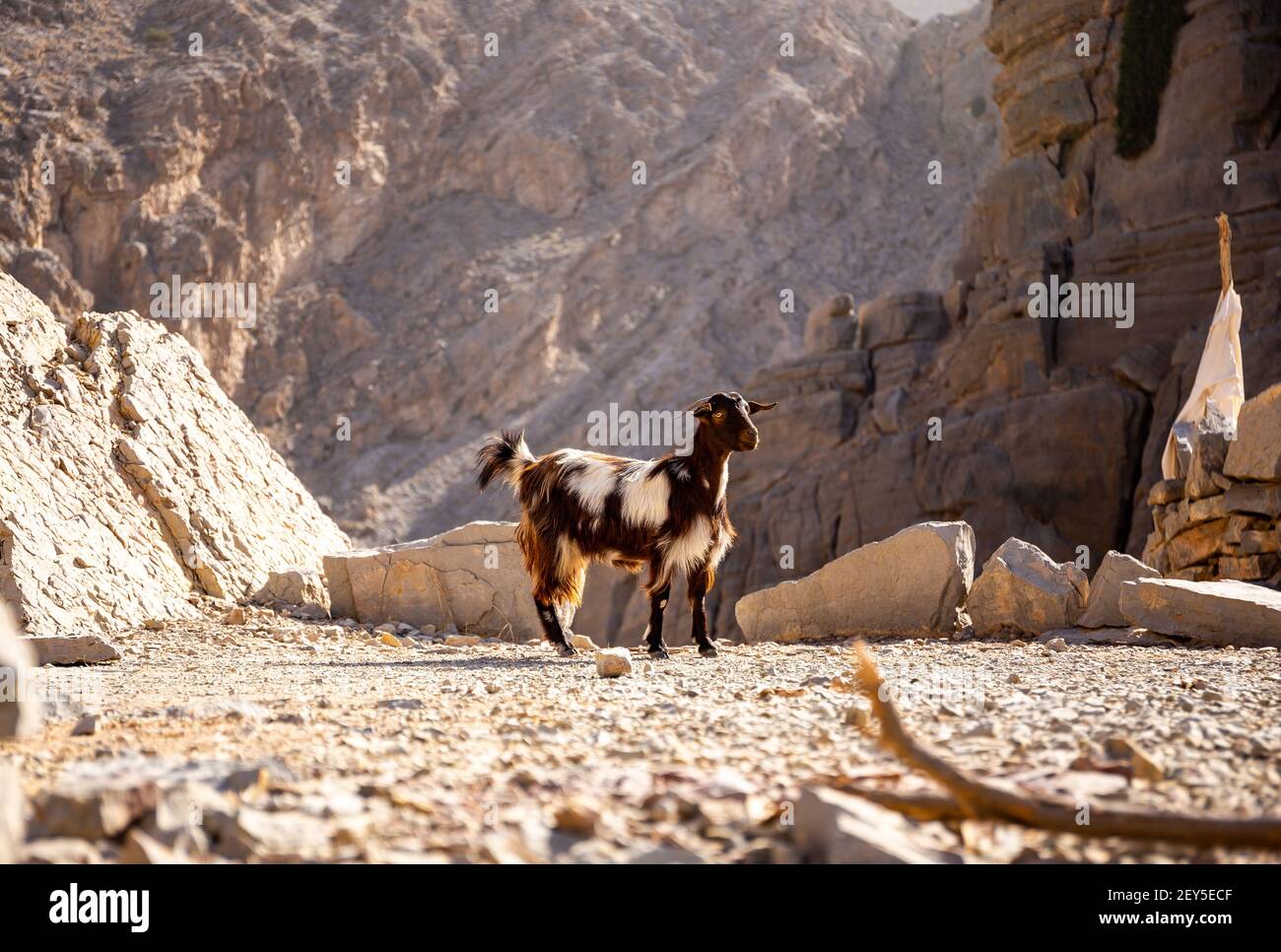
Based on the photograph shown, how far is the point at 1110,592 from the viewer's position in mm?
10688

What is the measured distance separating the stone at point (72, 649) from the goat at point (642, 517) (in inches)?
115

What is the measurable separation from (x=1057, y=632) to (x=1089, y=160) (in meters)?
20.6

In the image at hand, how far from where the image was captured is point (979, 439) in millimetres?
26062

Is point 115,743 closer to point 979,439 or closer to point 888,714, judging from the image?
point 888,714

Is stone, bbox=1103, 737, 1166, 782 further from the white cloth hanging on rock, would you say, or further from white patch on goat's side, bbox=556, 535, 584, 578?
the white cloth hanging on rock

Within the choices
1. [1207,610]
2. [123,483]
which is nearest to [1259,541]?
[1207,610]

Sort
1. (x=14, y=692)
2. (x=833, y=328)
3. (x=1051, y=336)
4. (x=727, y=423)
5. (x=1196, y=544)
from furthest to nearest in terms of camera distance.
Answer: (x=833, y=328), (x=1051, y=336), (x=1196, y=544), (x=727, y=423), (x=14, y=692)

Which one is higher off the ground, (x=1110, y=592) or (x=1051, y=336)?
(x=1051, y=336)

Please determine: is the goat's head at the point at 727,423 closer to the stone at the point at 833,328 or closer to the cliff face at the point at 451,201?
the stone at the point at 833,328

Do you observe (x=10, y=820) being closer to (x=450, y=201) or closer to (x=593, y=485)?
(x=593, y=485)

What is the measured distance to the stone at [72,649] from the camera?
7668mm

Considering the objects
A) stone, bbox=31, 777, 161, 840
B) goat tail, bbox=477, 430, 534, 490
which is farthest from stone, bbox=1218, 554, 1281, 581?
stone, bbox=31, 777, 161, 840

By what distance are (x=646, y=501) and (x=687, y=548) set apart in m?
0.46
